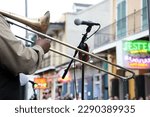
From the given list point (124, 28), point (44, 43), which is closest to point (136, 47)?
point (124, 28)

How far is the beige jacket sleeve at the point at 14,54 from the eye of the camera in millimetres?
2361

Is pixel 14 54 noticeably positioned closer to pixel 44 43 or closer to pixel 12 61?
pixel 12 61

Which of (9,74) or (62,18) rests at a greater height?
(62,18)

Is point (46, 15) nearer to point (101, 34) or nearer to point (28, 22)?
point (28, 22)

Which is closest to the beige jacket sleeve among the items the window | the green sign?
the green sign

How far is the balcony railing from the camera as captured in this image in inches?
902

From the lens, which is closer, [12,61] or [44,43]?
[12,61]

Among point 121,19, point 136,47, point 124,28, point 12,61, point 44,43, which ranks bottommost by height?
point 12,61

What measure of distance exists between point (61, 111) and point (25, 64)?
0.92 feet

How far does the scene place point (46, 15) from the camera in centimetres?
269

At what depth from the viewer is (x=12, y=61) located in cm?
238

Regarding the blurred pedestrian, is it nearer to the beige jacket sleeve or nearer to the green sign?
the beige jacket sleeve

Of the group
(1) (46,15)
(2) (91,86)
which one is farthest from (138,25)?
(1) (46,15)

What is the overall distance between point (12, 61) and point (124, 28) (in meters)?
22.6
